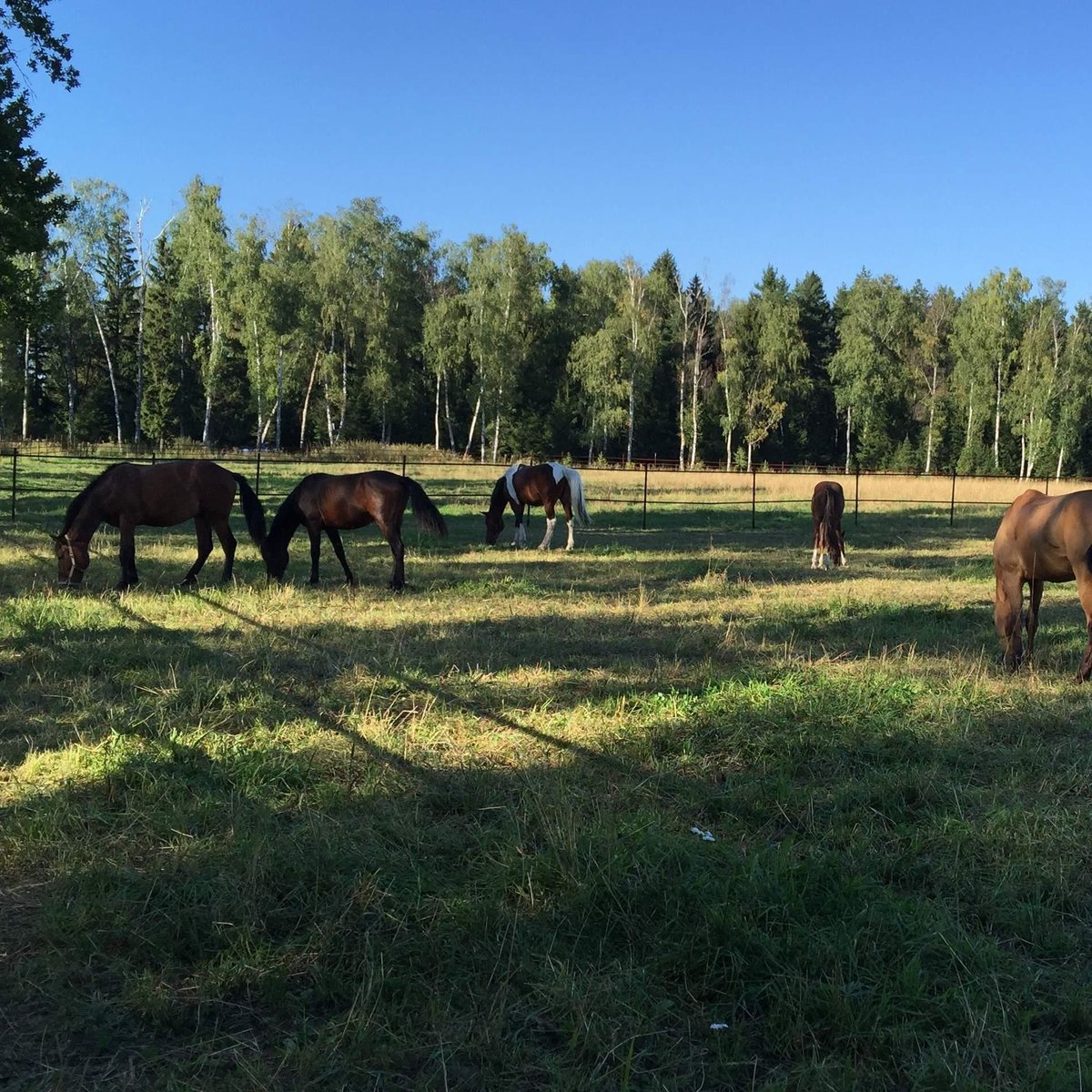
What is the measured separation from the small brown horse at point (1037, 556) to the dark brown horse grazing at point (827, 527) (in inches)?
234

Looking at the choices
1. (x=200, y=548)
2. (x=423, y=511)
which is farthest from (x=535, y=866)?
(x=200, y=548)

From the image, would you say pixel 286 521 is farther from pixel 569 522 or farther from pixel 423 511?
pixel 569 522

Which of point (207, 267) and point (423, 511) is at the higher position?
point (207, 267)

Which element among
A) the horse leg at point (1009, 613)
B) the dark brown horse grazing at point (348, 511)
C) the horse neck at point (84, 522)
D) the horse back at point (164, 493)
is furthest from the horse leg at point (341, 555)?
the horse leg at point (1009, 613)

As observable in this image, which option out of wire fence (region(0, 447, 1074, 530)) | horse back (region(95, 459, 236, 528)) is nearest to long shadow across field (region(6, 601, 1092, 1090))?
horse back (region(95, 459, 236, 528))

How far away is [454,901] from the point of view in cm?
300

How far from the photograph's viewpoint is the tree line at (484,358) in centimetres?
4694

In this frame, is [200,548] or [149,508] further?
[200,548]

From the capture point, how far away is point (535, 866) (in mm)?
3182

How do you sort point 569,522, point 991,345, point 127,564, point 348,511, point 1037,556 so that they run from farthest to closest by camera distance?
point 991,345, point 569,522, point 348,511, point 127,564, point 1037,556

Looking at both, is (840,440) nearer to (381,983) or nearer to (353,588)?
(353,588)

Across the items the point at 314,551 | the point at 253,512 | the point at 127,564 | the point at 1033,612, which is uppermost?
the point at 253,512

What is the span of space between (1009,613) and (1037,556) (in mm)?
512

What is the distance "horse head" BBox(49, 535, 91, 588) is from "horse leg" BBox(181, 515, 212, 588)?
3.45 feet
